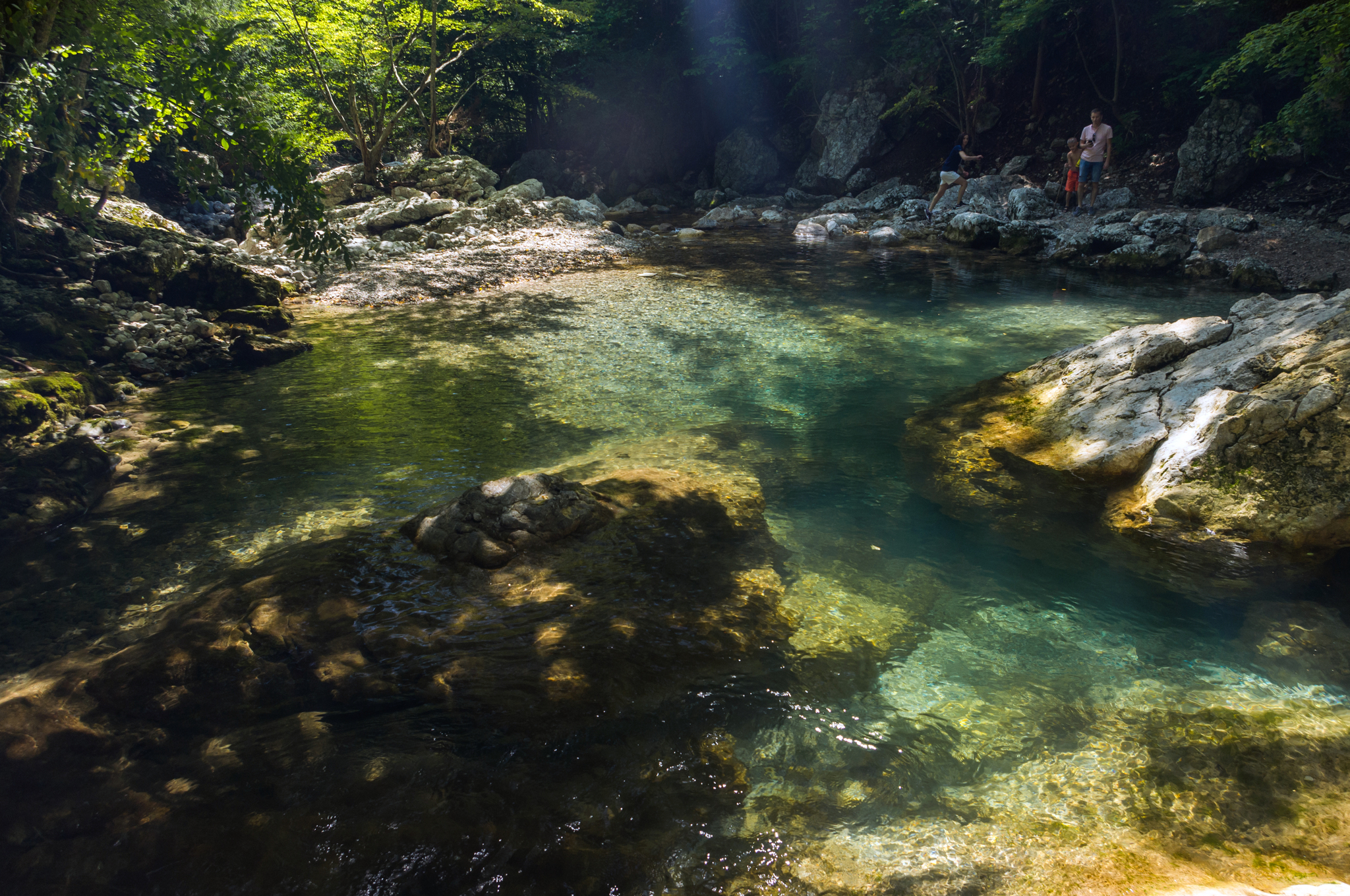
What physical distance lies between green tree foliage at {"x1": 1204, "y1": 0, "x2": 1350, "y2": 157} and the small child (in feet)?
9.83

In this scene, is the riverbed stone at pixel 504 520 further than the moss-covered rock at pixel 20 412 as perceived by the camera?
No

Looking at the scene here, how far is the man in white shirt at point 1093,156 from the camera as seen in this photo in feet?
48.5

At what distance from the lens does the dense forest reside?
5203mm

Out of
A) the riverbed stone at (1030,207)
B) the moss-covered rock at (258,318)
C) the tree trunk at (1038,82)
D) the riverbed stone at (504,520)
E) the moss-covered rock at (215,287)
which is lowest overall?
the riverbed stone at (1030,207)

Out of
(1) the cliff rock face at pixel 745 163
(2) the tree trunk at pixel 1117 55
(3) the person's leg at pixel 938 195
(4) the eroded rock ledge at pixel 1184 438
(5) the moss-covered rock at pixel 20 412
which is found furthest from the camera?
(1) the cliff rock face at pixel 745 163

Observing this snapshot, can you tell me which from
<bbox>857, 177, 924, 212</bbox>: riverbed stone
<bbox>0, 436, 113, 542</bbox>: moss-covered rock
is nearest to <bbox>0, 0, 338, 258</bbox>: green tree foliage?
<bbox>0, 436, 113, 542</bbox>: moss-covered rock

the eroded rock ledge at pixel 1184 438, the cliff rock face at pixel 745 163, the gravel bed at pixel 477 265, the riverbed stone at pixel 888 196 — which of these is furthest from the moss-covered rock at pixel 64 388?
the cliff rock face at pixel 745 163

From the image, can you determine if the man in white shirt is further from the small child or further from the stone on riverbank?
the stone on riverbank

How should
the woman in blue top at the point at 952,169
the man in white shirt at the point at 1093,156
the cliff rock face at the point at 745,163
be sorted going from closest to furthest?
the man in white shirt at the point at 1093,156, the woman in blue top at the point at 952,169, the cliff rock face at the point at 745,163

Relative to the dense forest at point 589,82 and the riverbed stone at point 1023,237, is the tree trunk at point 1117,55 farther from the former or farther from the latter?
the riverbed stone at point 1023,237

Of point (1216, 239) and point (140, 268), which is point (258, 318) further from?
point (1216, 239)

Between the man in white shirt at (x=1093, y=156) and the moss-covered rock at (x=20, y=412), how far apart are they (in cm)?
1828

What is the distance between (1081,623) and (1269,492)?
5.63 ft

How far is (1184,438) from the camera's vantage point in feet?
15.4
